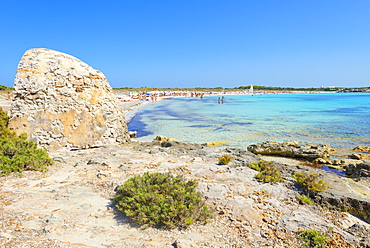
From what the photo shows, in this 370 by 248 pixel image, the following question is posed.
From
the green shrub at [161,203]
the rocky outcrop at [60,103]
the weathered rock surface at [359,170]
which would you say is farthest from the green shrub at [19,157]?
the weathered rock surface at [359,170]

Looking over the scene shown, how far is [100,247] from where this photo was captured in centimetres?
342

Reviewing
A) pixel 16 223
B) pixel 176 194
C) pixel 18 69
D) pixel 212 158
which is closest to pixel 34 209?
pixel 16 223

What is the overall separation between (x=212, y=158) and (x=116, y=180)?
367 cm

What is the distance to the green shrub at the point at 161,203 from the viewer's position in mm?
4109

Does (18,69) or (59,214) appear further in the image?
(18,69)

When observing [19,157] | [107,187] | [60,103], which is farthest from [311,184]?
[60,103]

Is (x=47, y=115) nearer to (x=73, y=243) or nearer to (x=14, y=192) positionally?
(x=14, y=192)

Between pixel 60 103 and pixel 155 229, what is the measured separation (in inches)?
288

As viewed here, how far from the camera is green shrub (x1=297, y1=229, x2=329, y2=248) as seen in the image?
381cm

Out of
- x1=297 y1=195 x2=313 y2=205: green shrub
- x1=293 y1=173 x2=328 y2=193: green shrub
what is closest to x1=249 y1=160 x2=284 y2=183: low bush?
x1=293 y1=173 x2=328 y2=193: green shrub

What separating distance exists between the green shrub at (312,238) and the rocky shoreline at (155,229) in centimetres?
15

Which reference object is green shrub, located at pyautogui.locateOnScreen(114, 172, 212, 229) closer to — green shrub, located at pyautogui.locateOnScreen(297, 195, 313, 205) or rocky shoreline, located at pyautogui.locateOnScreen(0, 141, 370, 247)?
rocky shoreline, located at pyautogui.locateOnScreen(0, 141, 370, 247)

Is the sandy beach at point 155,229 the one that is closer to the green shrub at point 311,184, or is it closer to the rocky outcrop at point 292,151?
the green shrub at point 311,184

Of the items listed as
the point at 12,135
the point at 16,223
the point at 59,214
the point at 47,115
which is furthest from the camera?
the point at 47,115
